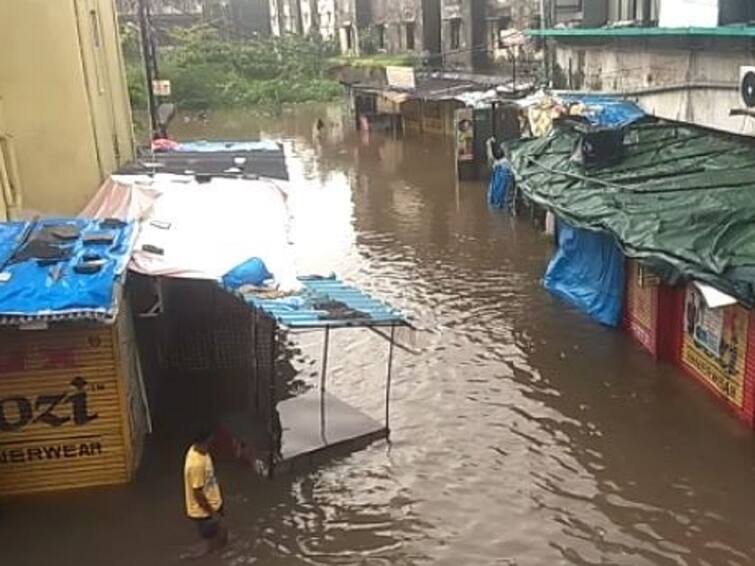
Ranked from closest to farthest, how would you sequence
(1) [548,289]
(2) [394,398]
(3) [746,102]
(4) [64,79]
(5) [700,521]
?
1. (5) [700,521]
2. (2) [394,398]
3. (3) [746,102]
4. (4) [64,79]
5. (1) [548,289]

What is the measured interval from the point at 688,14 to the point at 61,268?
42.0 ft

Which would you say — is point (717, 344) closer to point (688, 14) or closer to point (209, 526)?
point (209, 526)

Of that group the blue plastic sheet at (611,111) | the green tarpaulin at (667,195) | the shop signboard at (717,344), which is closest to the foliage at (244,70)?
the blue plastic sheet at (611,111)

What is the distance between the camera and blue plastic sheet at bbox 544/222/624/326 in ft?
52.5

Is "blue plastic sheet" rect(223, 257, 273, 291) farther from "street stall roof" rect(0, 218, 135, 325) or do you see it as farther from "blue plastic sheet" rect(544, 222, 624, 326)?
"blue plastic sheet" rect(544, 222, 624, 326)

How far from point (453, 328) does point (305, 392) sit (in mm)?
3761

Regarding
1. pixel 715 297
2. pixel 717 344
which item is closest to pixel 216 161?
pixel 717 344

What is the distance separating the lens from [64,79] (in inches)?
642

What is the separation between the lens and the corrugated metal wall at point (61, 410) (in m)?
10.5

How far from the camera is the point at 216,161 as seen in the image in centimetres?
2019

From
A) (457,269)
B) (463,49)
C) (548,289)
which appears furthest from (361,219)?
(463,49)

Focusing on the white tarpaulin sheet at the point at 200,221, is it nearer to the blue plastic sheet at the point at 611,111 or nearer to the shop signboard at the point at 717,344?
the shop signboard at the point at 717,344

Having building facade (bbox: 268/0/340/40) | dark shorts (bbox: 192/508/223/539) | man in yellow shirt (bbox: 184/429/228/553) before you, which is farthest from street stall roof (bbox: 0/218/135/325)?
building facade (bbox: 268/0/340/40)

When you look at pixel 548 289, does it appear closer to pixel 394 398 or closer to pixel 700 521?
pixel 394 398
